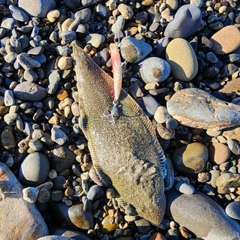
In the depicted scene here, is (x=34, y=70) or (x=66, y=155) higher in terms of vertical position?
(x=34, y=70)

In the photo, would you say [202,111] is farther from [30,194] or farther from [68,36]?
[30,194]

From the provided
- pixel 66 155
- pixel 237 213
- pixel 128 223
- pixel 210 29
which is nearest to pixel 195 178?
pixel 237 213

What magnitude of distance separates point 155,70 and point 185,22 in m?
0.73

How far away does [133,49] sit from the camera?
3.60m

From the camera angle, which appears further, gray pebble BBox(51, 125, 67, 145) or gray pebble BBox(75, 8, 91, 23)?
gray pebble BBox(75, 8, 91, 23)

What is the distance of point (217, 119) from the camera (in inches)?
132

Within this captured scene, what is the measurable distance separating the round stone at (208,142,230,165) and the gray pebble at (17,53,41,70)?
7.44 feet

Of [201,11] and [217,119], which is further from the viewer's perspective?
[201,11]

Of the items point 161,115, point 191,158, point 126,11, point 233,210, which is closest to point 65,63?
point 126,11

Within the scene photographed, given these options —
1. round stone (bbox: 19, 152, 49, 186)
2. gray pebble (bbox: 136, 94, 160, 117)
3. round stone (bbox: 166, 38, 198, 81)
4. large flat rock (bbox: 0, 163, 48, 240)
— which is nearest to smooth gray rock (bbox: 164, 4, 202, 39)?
round stone (bbox: 166, 38, 198, 81)

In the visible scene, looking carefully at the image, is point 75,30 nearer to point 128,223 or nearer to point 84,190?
point 84,190

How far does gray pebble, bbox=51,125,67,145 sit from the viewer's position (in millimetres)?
3404

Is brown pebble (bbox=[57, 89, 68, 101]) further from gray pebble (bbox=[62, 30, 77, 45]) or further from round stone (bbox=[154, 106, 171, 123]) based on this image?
round stone (bbox=[154, 106, 171, 123])

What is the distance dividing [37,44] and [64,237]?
2.26 metres
